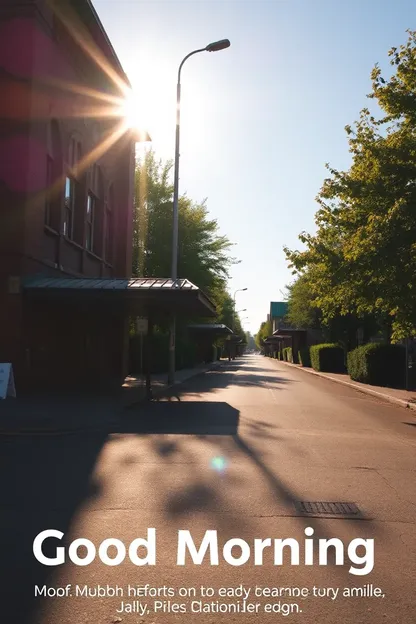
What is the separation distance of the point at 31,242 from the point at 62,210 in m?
3.33

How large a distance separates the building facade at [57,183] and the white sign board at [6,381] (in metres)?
1.52

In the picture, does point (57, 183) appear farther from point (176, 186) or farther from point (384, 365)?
point (384, 365)

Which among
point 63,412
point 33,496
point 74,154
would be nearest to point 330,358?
point 74,154

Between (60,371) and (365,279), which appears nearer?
(365,279)

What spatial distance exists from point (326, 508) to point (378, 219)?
38.9 feet

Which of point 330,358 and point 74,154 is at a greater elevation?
point 74,154

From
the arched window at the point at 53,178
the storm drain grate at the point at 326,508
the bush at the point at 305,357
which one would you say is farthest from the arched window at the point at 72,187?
the bush at the point at 305,357

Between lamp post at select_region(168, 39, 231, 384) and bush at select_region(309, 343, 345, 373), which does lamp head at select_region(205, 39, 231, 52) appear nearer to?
lamp post at select_region(168, 39, 231, 384)

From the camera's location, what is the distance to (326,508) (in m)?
6.27

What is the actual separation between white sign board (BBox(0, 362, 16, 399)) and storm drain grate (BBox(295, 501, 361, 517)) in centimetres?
1121

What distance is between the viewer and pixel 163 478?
7.51 metres

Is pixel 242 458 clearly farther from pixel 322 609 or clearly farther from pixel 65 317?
pixel 65 317

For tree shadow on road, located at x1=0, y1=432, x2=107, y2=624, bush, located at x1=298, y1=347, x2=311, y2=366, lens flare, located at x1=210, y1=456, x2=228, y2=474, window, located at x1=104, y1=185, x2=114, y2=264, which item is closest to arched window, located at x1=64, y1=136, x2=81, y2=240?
window, located at x1=104, y1=185, x2=114, y2=264

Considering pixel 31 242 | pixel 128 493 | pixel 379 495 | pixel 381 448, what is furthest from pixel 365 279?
pixel 128 493
